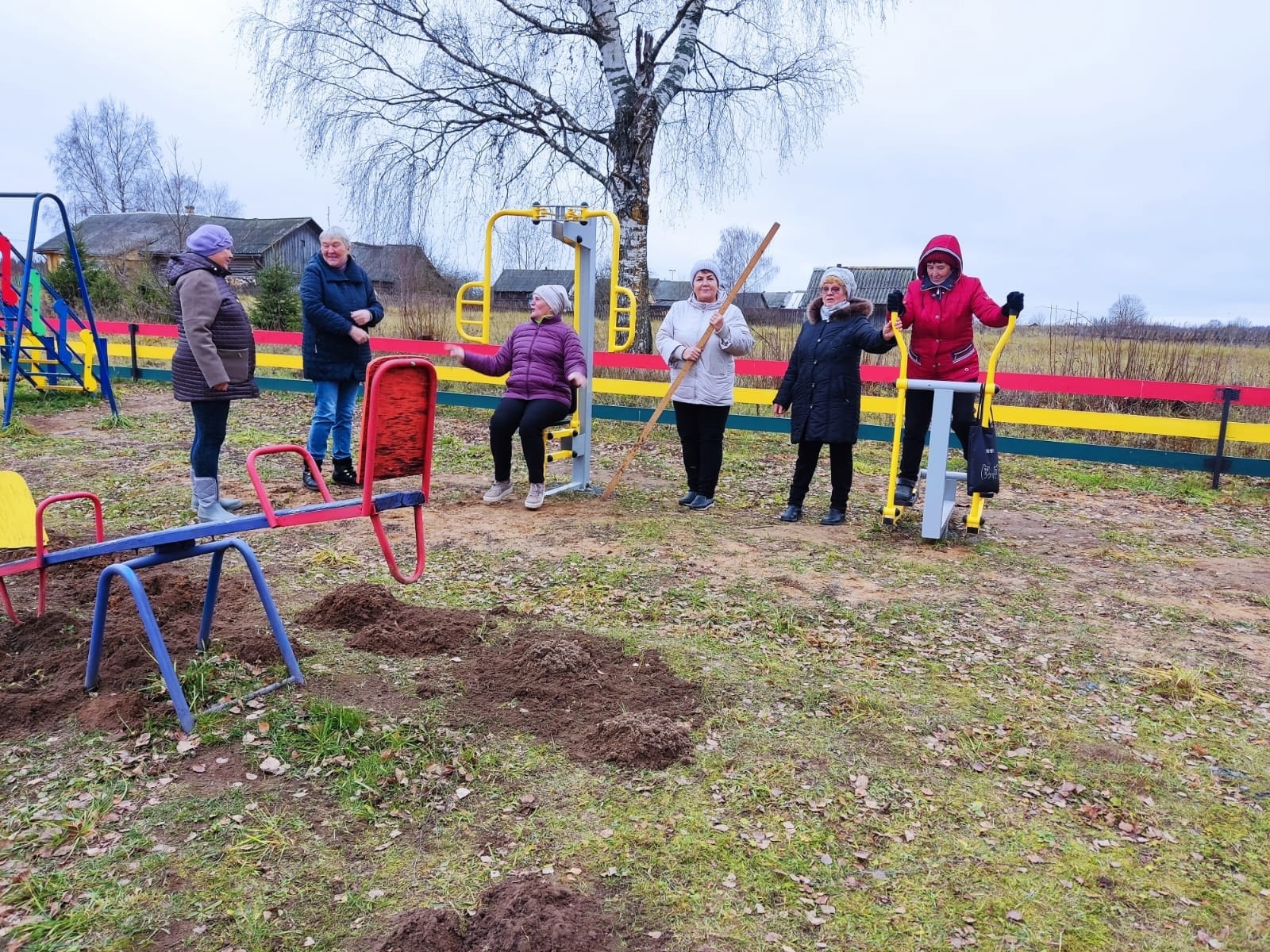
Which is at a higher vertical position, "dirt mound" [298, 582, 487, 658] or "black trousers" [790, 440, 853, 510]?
"black trousers" [790, 440, 853, 510]

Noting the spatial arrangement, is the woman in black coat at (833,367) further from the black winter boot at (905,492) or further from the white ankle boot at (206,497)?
the white ankle boot at (206,497)

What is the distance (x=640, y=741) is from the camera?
121 inches

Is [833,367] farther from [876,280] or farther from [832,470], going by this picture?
[876,280]

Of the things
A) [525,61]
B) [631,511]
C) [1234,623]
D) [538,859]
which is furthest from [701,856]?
[525,61]

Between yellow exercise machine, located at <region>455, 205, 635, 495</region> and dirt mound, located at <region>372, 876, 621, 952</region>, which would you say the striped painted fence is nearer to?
yellow exercise machine, located at <region>455, 205, 635, 495</region>

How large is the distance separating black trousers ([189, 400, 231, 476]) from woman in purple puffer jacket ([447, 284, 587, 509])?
1706mm

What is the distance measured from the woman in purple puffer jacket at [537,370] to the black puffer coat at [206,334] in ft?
5.22

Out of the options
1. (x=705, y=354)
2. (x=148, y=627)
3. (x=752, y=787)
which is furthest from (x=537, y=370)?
(x=752, y=787)

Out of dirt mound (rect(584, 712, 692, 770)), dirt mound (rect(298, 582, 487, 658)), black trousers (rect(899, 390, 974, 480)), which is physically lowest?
dirt mound (rect(584, 712, 692, 770))

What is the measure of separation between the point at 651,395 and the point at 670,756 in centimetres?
751

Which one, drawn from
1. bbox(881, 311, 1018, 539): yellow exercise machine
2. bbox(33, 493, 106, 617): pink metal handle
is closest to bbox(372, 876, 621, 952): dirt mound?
bbox(33, 493, 106, 617): pink metal handle

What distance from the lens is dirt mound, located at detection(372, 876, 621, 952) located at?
2145mm

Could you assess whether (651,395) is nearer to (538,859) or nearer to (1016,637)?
(1016,637)

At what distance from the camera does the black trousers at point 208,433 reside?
512cm
